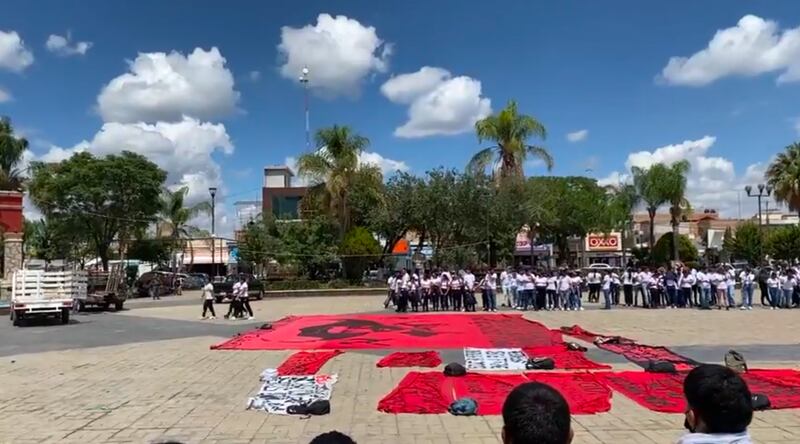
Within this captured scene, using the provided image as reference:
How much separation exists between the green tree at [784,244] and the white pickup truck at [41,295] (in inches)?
2161

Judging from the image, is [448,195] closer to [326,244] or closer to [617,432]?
[326,244]

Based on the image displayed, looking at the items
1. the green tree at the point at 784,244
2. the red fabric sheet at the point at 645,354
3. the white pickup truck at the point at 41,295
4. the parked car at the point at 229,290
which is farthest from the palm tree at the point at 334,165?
the green tree at the point at 784,244

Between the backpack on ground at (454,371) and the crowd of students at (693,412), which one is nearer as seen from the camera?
the crowd of students at (693,412)

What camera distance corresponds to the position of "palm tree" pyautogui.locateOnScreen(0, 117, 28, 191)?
5041 cm

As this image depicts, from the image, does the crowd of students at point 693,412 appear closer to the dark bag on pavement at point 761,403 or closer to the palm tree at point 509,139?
the dark bag on pavement at point 761,403

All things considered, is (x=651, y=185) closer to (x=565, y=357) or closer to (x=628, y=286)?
(x=628, y=286)

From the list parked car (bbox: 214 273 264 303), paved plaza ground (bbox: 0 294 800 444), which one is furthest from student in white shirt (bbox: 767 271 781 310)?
parked car (bbox: 214 273 264 303)

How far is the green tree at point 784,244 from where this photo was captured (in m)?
60.4

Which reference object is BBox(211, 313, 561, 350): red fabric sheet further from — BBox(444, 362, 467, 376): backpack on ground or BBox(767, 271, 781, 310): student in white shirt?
BBox(767, 271, 781, 310): student in white shirt

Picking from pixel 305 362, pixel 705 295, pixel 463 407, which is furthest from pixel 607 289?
pixel 463 407

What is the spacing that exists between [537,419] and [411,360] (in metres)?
10.5

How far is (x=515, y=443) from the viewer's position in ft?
9.56

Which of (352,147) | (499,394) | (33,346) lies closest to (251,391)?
(499,394)

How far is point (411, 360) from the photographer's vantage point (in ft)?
43.7
